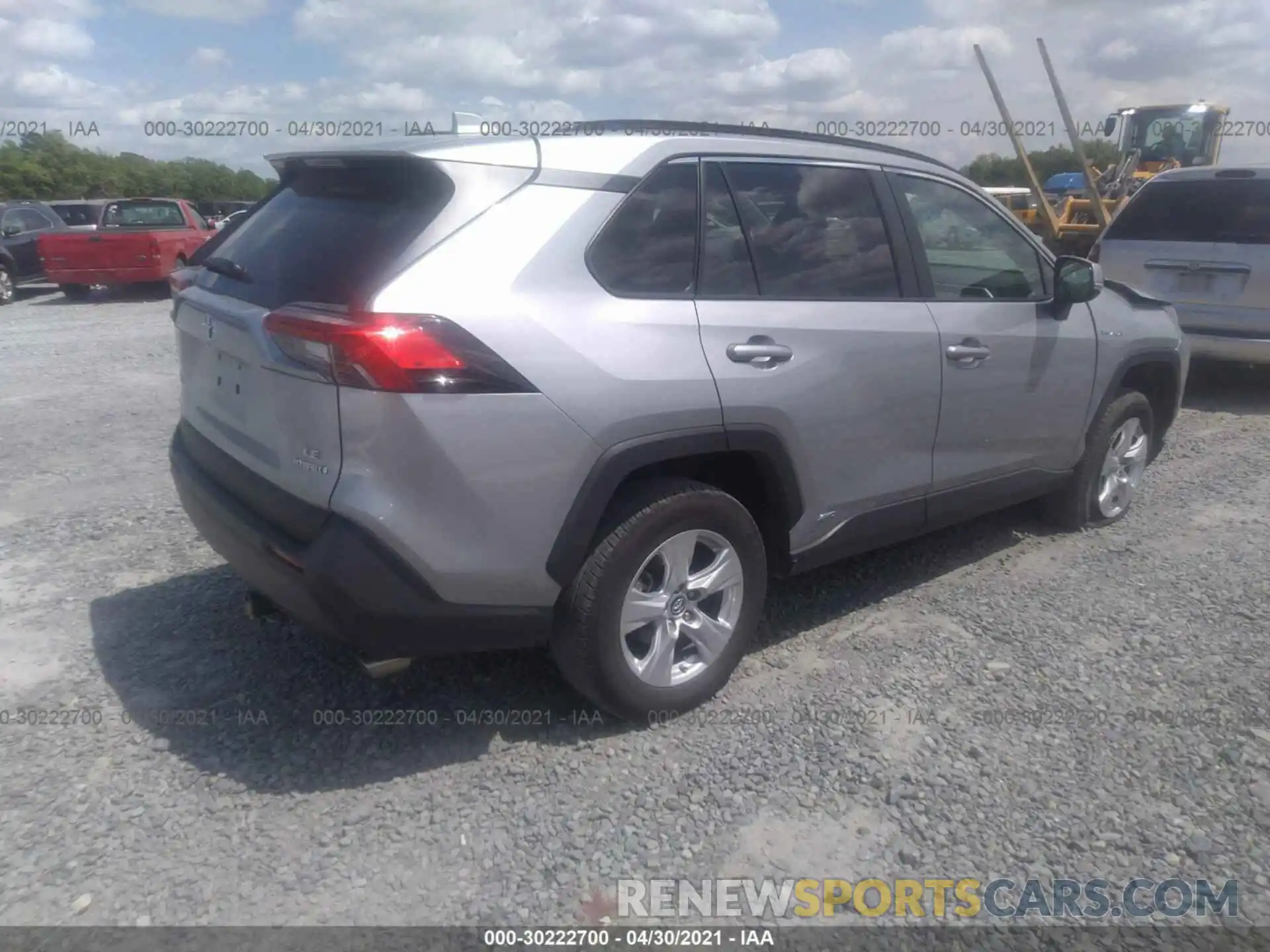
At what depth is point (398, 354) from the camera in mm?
2717

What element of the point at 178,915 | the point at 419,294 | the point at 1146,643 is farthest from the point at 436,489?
the point at 1146,643

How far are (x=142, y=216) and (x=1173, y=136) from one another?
56.9 feet

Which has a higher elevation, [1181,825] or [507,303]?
[507,303]

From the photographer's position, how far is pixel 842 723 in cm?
351

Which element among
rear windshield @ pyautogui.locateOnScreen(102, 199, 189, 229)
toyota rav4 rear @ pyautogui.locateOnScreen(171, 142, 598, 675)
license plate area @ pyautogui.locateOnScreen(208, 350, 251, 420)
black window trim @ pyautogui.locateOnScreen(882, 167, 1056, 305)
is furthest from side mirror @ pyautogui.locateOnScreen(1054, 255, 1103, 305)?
rear windshield @ pyautogui.locateOnScreen(102, 199, 189, 229)

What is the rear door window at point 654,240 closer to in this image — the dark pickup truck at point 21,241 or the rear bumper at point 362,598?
the rear bumper at point 362,598

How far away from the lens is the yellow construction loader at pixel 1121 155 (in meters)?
15.4

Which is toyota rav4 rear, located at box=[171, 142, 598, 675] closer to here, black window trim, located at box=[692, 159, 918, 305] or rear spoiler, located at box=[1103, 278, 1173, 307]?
black window trim, located at box=[692, 159, 918, 305]

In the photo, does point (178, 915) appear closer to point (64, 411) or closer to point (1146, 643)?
point (1146, 643)

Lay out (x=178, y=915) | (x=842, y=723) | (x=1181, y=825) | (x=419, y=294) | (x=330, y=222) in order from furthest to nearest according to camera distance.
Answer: (x=842, y=723)
(x=330, y=222)
(x=1181, y=825)
(x=419, y=294)
(x=178, y=915)

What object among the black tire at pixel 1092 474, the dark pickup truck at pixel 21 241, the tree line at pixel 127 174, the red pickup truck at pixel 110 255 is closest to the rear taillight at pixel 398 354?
the black tire at pixel 1092 474

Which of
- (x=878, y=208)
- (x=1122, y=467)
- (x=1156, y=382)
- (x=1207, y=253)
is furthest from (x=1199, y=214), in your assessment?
(x=878, y=208)

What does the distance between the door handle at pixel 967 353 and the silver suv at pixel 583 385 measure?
0.07 feet

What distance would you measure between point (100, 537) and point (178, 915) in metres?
2.91
